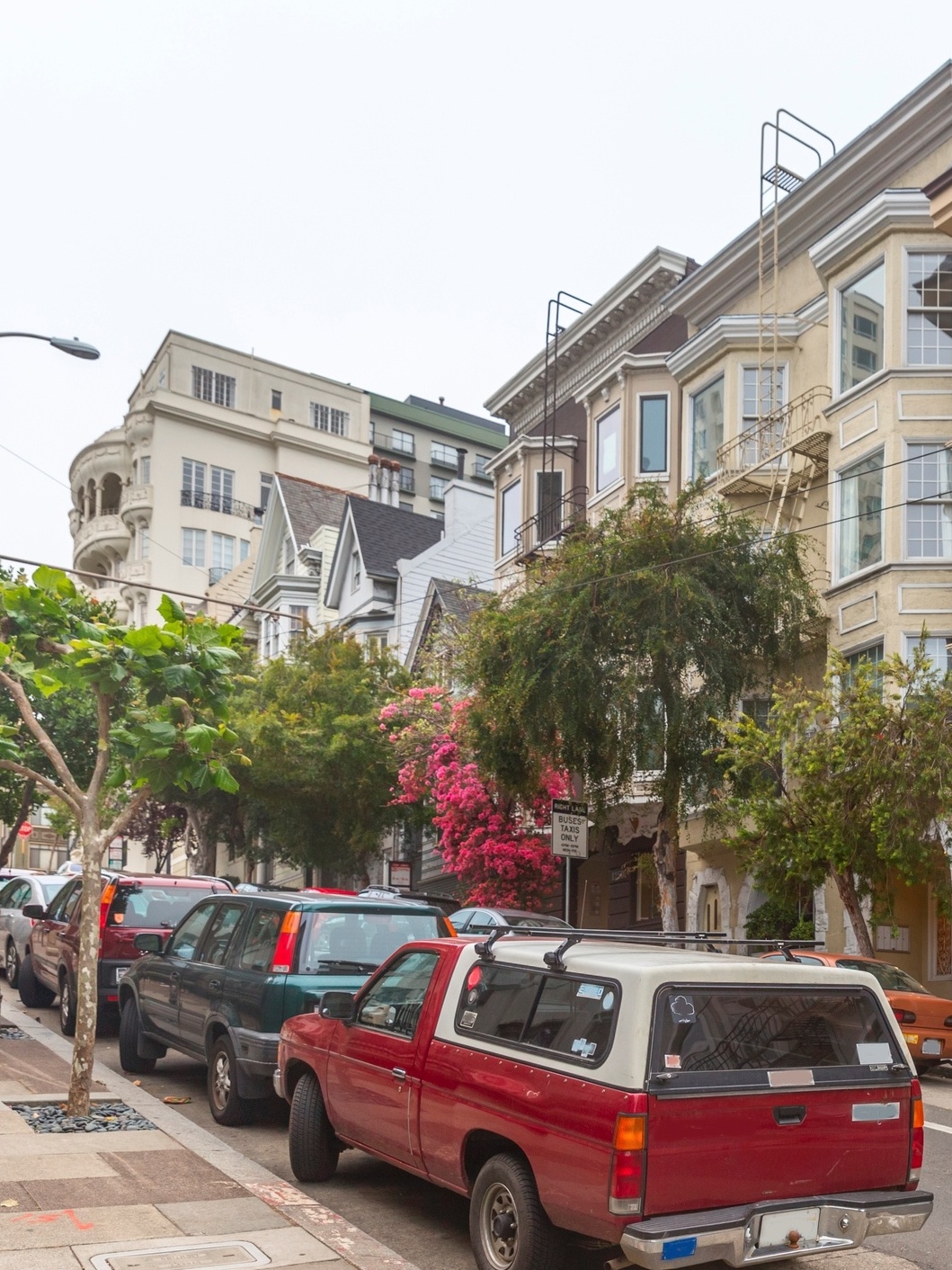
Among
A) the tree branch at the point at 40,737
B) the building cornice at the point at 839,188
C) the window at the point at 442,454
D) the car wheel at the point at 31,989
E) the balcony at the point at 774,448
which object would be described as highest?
the window at the point at 442,454

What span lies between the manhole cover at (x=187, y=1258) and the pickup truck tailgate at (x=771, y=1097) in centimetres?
225

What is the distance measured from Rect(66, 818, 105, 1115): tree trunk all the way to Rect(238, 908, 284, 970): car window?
113cm

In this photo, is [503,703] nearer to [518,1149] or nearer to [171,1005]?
[171,1005]

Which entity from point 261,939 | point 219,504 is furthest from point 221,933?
point 219,504

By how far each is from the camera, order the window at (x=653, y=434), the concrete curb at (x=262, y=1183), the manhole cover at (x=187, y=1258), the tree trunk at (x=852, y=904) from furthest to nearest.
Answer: the window at (x=653, y=434) < the tree trunk at (x=852, y=904) < the concrete curb at (x=262, y=1183) < the manhole cover at (x=187, y=1258)

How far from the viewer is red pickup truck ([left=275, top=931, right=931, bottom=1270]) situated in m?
6.17

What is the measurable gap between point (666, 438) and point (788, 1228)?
25.8m

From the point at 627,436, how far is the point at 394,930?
2128 centimetres

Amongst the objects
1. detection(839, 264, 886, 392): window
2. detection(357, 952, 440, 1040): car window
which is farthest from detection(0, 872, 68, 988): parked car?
detection(839, 264, 886, 392): window

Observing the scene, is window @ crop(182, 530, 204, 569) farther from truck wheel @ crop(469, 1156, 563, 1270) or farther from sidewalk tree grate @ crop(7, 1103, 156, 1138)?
truck wheel @ crop(469, 1156, 563, 1270)

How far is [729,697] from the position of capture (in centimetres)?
2236

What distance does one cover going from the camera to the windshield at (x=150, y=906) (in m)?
15.9

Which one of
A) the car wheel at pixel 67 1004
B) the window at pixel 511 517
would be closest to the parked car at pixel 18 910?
the car wheel at pixel 67 1004

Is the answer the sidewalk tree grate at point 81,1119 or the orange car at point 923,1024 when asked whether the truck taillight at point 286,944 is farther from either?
the orange car at point 923,1024
